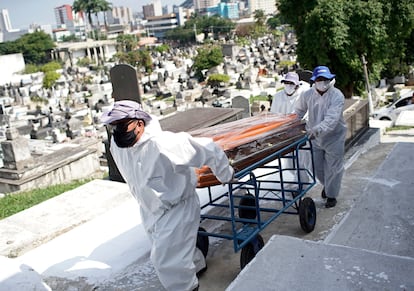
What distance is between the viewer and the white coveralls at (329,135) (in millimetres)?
4441

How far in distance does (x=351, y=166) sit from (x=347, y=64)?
8809 mm

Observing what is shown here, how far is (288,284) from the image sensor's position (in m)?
2.07

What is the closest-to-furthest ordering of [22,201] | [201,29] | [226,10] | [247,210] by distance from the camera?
[247,210] < [22,201] < [201,29] < [226,10]

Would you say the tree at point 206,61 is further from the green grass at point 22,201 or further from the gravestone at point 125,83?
the gravestone at point 125,83

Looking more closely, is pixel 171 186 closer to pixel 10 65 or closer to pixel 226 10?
pixel 10 65

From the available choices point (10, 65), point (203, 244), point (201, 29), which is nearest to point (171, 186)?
point (203, 244)

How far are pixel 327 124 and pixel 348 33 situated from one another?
427 inches

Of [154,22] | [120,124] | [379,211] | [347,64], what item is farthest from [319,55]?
[154,22]

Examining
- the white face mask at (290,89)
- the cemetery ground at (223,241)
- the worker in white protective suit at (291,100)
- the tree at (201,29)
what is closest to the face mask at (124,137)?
the cemetery ground at (223,241)

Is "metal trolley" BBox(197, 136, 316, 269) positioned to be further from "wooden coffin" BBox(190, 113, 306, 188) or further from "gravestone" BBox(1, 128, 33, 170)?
"gravestone" BBox(1, 128, 33, 170)

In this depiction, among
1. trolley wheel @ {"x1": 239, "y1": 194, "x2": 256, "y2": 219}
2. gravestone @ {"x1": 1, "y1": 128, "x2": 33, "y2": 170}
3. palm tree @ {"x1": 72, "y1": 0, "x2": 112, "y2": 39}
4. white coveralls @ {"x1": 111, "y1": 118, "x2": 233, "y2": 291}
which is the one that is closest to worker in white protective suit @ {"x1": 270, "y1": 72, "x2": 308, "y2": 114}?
trolley wheel @ {"x1": 239, "y1": 194, "x2": 256, "y2": 219}

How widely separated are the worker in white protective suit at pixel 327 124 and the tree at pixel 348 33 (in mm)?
9763

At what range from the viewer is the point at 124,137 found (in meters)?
2.86

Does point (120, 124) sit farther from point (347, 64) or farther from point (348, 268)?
point (347, 64)
